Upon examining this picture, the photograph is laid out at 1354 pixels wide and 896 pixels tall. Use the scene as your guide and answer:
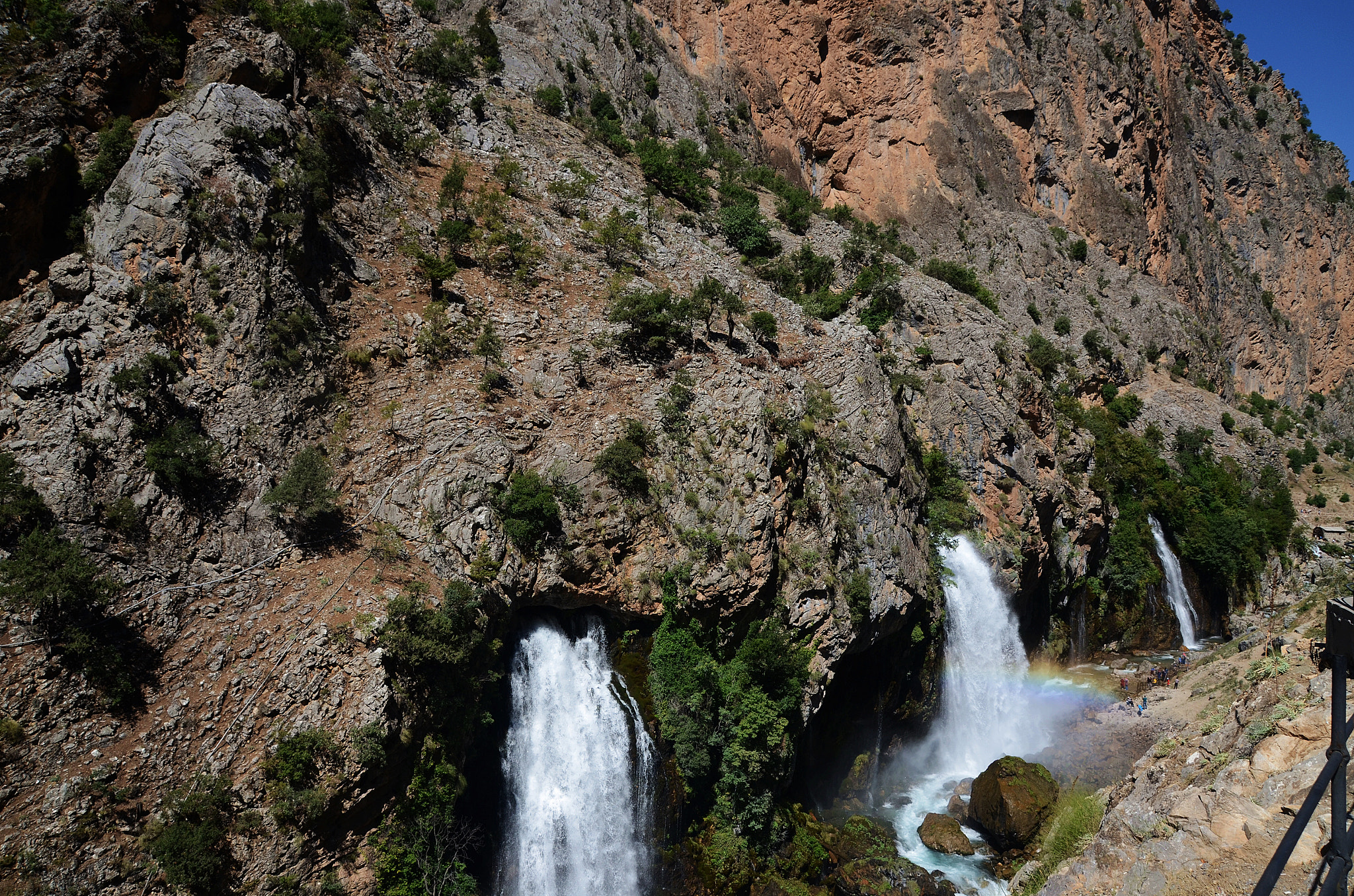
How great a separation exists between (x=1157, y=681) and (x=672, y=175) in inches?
1224

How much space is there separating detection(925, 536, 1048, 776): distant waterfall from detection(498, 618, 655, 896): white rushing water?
1338 cm

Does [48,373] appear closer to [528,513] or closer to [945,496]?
[528,513]

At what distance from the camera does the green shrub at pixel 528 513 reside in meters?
17.6

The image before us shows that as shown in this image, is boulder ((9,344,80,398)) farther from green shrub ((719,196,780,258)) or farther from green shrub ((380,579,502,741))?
green shrub ((719,196,780,258))

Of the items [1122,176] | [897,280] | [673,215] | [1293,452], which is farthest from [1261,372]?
[673,215]

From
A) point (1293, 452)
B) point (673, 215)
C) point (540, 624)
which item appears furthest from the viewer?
point (1293, 452)

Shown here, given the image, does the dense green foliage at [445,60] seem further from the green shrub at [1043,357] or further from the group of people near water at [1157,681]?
the group of people near water at [1157,681]

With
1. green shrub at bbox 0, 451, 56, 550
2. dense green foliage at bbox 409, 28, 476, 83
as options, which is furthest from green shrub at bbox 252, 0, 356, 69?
green shrub at bbox 0, 451, 56, 550

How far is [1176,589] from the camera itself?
36.1 meters

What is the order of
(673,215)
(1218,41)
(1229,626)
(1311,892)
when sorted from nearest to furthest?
(1311,892)
(673,215)
(1229,626)
(1218,41)

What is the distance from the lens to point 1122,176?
167 feet

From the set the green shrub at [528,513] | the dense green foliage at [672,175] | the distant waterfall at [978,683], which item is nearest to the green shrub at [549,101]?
the dense green foliage at [672,175]

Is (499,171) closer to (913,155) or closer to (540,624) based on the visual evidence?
(540,624)

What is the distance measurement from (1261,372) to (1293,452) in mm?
14524
